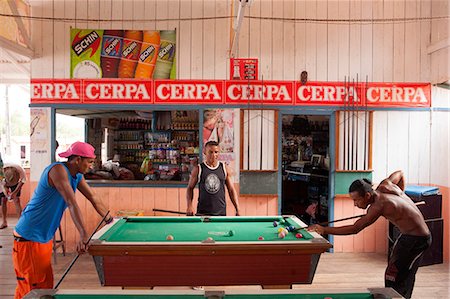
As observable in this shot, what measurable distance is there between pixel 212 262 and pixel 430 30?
524 cm

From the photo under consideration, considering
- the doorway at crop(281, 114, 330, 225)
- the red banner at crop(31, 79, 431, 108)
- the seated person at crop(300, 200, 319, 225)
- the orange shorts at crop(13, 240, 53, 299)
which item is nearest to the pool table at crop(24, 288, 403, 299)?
the orange shorts at crop(13, 240, 53, 299)

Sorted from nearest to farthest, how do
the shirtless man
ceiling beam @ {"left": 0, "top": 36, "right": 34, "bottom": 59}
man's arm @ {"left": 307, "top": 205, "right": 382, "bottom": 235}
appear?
1. man's arm @ {"left": 307, "top": 205, "right": 382, "bottom": 235}
2. the shirtless man
3. ceiling beam @ {"left": 0, "top": 36, "right": 34, "bottom": 59}

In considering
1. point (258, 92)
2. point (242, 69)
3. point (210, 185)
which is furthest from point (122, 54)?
point (210, 185)

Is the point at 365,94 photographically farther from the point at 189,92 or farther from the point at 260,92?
the point at 189,92

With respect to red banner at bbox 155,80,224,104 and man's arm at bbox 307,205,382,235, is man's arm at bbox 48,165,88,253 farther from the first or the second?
red banner at bbox 155,80,224,104

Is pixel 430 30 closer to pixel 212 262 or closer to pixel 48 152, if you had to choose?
pixel 212 262

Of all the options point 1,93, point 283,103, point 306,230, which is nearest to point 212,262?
point 306,230

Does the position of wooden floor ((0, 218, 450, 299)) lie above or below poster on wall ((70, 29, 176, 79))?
below

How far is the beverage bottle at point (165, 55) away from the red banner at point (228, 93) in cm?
12

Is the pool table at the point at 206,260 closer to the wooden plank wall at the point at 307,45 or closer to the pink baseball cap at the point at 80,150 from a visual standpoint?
the pink baseball cap at the point at 80,150

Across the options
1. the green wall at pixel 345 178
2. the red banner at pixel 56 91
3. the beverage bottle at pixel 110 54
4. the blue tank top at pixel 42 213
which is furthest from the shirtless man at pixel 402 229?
the red banner at pixel 56 91

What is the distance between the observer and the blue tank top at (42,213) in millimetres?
2949

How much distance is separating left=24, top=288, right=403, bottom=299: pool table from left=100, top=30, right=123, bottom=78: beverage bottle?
4193mm

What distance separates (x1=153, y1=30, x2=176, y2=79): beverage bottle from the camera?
576 cm
